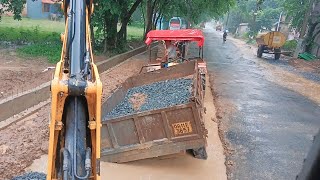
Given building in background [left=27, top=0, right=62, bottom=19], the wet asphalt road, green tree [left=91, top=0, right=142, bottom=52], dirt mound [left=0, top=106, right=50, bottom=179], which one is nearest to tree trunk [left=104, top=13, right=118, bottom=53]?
green tree [left=91, top=0, right=142, bottom=52]

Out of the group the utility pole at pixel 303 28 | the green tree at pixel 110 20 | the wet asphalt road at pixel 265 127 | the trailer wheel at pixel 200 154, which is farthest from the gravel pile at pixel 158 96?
the utility pole at pixel 303 28

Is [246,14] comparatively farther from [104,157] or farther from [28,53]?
[104,157]

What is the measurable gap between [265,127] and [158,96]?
354 cm

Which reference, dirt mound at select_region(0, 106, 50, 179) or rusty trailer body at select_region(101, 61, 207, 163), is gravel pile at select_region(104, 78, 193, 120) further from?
dirt mound at select_region(0, 106, 50, 179)

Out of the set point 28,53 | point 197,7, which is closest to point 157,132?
point 28,53

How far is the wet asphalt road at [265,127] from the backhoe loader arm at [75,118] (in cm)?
475

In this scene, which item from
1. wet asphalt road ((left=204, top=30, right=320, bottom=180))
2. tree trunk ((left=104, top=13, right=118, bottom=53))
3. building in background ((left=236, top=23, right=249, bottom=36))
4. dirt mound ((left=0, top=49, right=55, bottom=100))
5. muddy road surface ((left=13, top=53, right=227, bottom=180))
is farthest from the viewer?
building in background ((left=236, top=23, right=249, bottom=36))

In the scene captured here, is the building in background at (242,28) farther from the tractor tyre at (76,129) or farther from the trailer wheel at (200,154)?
the tractor tyre at (76,129)

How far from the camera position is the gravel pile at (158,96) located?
26.8ft

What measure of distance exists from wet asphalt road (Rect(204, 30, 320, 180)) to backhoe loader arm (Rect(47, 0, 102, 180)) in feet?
15.6

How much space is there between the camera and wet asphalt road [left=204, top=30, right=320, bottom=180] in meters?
7.60

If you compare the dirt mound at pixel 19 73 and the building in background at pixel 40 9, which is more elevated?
the building in background at pixel 40 9

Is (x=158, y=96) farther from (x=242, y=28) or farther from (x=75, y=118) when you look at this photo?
(x=242, y=28)

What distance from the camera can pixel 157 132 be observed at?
6805mm
